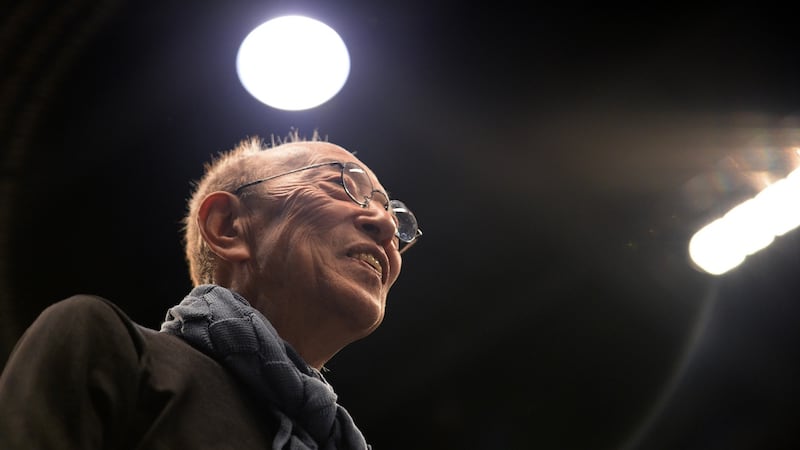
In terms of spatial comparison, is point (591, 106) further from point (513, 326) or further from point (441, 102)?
point (513, 326)

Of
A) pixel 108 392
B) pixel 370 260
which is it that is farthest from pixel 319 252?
pixel 108 392

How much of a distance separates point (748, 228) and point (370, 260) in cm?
144

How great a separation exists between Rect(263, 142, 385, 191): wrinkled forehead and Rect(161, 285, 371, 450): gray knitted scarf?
18.1 inches

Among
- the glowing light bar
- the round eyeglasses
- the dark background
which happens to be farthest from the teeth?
the glowing light bar

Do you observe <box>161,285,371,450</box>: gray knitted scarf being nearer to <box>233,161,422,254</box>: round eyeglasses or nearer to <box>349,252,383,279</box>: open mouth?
<box>349,252,383,279</box>: open mouth

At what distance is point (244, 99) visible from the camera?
2.08m

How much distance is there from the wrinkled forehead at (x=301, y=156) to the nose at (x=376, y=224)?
0.38ft

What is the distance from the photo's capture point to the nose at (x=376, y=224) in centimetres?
149

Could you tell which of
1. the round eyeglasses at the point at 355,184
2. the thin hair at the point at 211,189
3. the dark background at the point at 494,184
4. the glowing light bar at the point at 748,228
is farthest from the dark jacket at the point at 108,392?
the glowing light bar at the point at 748,228

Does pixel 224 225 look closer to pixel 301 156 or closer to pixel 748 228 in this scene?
pixel 301 156

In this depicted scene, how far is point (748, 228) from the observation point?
230cm

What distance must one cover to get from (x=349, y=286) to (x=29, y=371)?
0.60 metres

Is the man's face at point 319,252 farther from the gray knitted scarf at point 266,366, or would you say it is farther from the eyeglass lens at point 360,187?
the gray knitted scarf at point 266,366

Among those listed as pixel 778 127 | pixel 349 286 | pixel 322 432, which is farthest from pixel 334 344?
pixel 778 127
